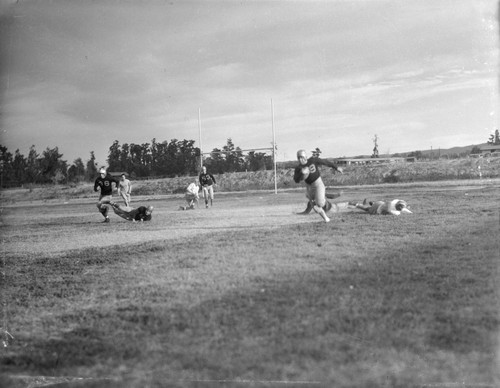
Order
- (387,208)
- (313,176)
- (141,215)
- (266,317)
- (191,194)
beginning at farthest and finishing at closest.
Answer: (191,194), (141,215), (387,208), (313,176), (266,317)

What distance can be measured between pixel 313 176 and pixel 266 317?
5511mm

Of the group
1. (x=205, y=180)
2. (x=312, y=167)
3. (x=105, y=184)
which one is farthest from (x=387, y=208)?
(x=205, y=180)

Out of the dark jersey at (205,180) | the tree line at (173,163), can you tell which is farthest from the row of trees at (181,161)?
the dark jersey at (205,180)

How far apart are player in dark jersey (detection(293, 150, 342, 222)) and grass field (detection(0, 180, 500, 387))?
246cm

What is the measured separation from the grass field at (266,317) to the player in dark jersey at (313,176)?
2.46m

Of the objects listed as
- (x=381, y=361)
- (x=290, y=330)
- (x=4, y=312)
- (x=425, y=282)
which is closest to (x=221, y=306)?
(x=290, y=330)

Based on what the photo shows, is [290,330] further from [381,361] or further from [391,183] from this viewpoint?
[391,183]

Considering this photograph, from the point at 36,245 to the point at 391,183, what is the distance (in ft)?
69.4

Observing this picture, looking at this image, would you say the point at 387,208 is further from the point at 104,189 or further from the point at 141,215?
the point at 104,189

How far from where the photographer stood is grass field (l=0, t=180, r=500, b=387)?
2.79m

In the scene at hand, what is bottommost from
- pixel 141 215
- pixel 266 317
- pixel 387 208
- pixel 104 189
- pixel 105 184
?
pixel 266 317

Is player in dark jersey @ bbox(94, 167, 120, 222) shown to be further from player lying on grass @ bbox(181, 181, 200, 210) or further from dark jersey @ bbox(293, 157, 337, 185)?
dark jersey @ bbox(293, 157, 337, 185)

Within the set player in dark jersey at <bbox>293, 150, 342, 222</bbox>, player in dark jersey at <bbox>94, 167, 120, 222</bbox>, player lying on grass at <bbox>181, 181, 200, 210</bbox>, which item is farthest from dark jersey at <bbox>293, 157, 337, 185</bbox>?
player lying on grass at <bbox>181, 181, 200, 210</bbox>

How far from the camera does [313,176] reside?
8.59 meters
